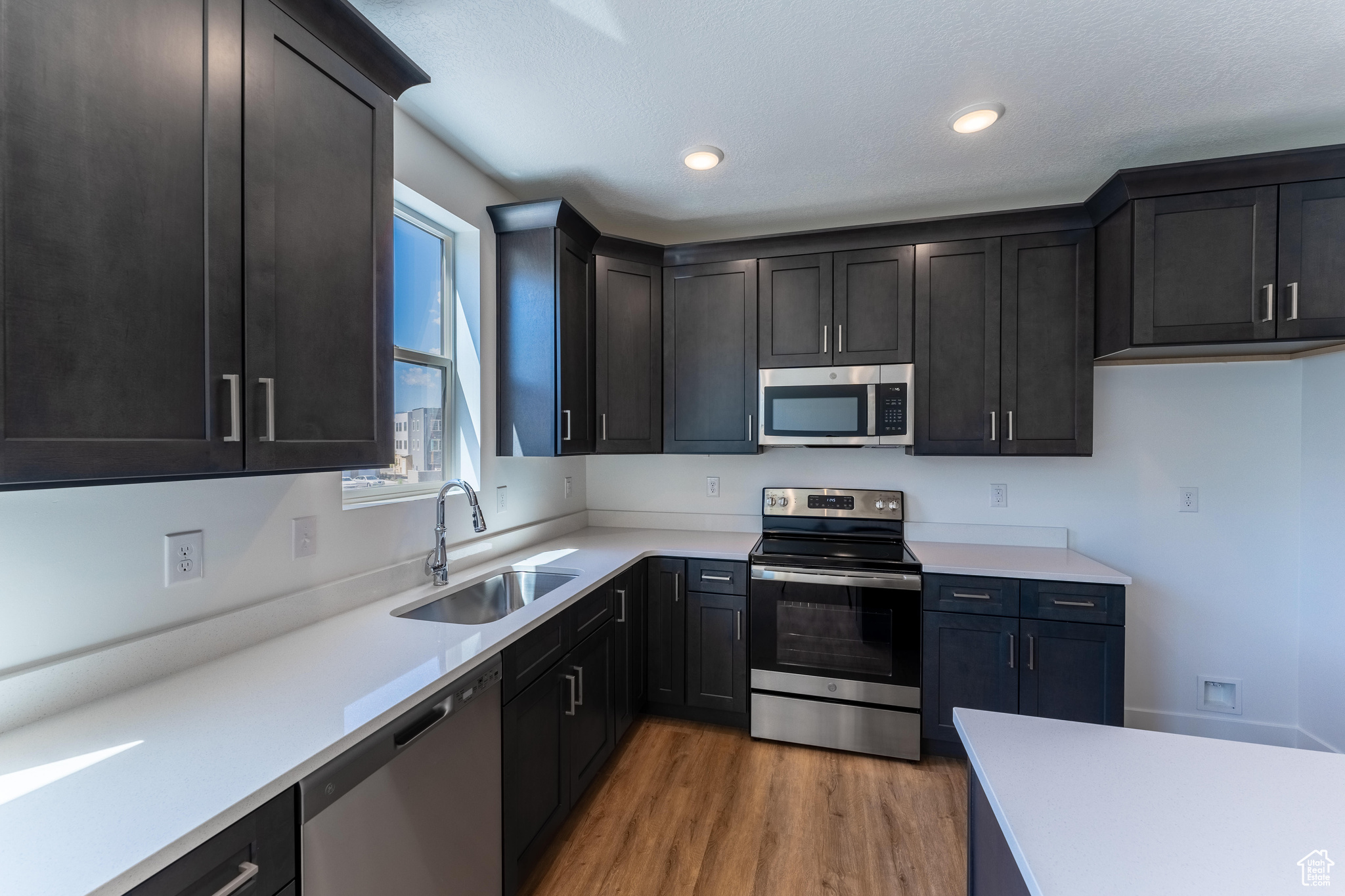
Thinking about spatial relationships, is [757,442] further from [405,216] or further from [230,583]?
[230,583]

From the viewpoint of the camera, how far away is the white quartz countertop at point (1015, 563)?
89.1 inches

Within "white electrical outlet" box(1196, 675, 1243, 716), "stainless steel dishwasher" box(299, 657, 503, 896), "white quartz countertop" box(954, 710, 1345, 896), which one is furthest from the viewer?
"white electrical outlet" box(1196, 675, 1243, 716)

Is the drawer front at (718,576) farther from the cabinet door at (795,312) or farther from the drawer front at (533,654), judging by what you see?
the cabinet door at (795,312)

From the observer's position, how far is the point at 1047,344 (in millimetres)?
2525

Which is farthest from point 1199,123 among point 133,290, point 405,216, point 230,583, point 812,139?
point 230,583

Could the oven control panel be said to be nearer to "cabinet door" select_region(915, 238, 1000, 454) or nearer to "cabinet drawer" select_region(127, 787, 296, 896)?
"cabinet door" select_region(915, 238, 1000, 454)

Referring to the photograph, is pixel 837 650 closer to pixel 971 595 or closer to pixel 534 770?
pixel 971 595

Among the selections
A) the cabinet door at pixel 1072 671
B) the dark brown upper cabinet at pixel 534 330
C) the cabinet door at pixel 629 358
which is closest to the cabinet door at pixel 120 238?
the dark brown upper cabinet at pixel 534 330

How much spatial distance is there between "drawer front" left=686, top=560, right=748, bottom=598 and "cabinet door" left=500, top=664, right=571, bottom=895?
0.91m

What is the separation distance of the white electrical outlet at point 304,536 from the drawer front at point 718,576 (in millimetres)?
1580

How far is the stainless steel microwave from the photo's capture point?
8.81 feet

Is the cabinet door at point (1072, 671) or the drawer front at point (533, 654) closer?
the drawer front at point (533, 654)

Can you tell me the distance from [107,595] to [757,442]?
2394 millimetres

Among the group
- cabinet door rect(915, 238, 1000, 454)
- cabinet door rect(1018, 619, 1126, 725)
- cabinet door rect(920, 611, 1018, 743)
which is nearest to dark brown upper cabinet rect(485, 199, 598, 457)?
cabinet door rect(915, 238, 1000, 454)
